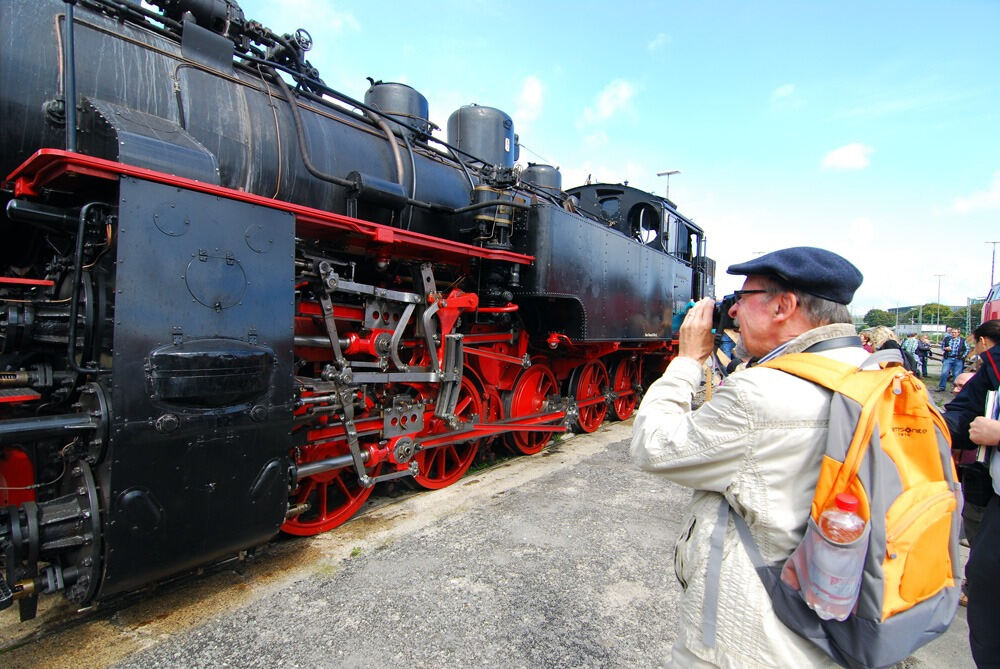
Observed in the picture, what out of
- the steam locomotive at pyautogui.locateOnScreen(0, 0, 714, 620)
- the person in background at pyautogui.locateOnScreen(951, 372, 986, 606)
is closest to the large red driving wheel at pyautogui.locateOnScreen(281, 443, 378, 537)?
the steam locomotive at pyautogui.locateOnScreen(0, 0, 714, 620)

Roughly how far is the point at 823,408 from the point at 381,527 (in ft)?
9.59

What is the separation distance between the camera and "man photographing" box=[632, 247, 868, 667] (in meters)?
1.08

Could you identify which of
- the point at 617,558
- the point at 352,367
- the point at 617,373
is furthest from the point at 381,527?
the point at 617,373

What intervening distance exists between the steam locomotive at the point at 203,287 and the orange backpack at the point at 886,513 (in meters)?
2.16

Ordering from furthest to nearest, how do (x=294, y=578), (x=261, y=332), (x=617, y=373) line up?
(x=617, y=373) < (x=294, y=578) < (x=261, y=332)

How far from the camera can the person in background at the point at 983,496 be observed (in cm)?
179

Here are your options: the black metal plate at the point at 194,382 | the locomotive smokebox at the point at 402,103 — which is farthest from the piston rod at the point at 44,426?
the locomotive smokebox at the point at 402,103

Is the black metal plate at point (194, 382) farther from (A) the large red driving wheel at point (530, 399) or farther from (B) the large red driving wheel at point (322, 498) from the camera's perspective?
(A) the large red driving wheel at point (530, 399)

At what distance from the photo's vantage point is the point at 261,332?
2.41 m

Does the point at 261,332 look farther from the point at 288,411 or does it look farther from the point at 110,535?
the point at 110,535

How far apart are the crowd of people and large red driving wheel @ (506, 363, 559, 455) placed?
368cm

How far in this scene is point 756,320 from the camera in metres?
1.31

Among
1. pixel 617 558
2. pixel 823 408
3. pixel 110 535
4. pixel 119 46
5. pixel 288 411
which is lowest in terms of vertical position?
pixel 617 558

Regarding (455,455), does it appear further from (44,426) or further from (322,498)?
(44,426)
